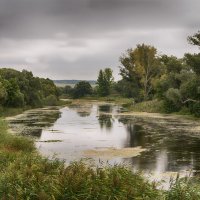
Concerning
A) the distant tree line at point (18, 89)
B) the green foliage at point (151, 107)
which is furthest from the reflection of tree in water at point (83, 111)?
the green foliage at point (151, 107)

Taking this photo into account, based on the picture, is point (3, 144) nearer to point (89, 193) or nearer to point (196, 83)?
point (89, 193)

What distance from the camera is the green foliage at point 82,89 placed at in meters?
160

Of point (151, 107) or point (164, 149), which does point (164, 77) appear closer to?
point (151, 107)

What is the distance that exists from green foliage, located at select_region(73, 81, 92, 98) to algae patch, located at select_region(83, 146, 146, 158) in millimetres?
126410

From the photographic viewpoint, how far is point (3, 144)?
88.2 ft

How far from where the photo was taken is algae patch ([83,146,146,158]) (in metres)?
30.6

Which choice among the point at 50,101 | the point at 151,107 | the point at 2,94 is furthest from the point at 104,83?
the point at 2,94

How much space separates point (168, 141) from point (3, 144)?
15.8 metres

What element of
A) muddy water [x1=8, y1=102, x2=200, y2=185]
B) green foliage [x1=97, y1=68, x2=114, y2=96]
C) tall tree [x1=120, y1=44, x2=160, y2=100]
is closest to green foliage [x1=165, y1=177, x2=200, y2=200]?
muddy water [x1=8, y1=102, x2=200, y2=185]

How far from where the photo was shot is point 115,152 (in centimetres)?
3198

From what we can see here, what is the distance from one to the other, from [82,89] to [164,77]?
8300 cm

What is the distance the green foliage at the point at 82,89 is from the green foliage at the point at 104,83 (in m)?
3.88

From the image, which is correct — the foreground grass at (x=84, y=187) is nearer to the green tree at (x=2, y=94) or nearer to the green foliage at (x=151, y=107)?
the green tree at (x=2, y=94)

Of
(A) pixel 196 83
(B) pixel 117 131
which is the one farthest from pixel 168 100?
(B) pixel 117 131
